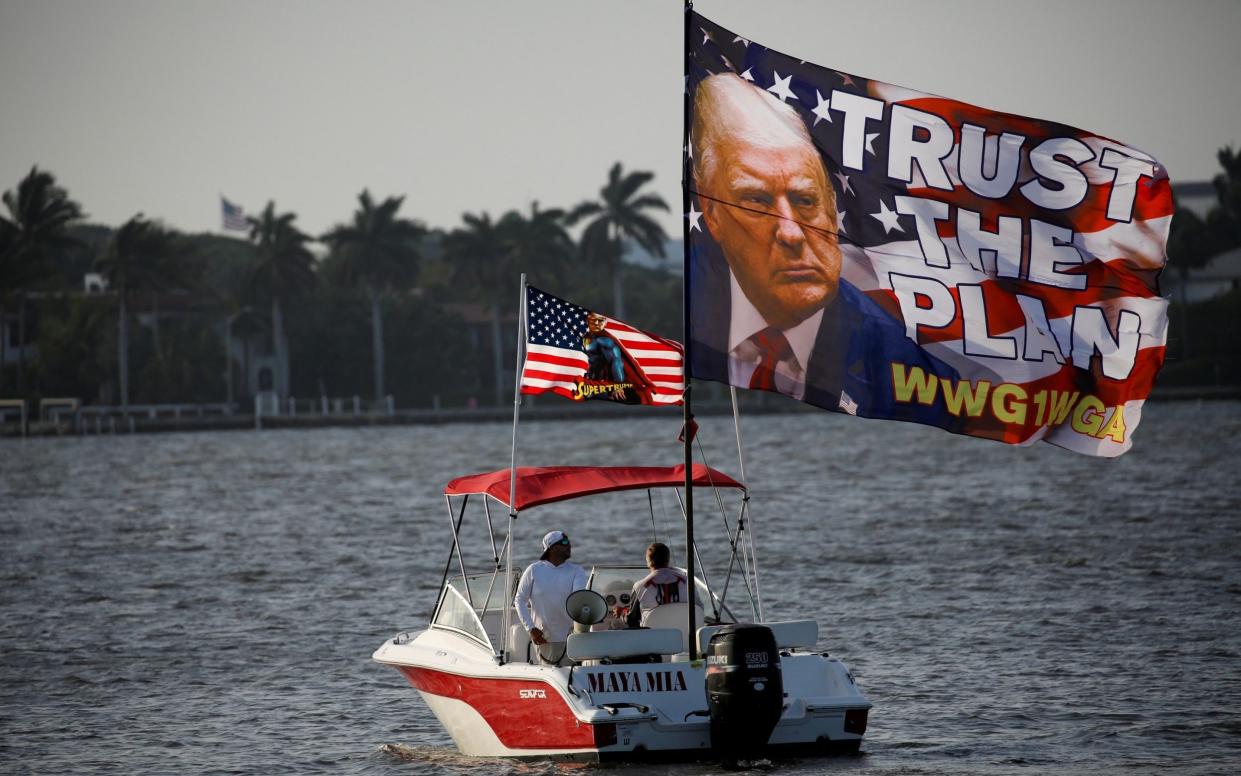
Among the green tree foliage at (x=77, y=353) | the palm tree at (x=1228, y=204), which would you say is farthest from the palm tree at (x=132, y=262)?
the palm tree at (x=1228, y=204)

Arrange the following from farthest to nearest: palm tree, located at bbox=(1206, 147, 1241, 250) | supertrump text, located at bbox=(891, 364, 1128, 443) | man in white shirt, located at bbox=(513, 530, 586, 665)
Answer: palm tree, located at bbox=(1206, 147, 1241, 250)
man in white shirt, located at bbox=(513, 530, 586, 665)
supertrump text, located at bbox=(891, 364, 1128, 443)

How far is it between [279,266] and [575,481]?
146 m

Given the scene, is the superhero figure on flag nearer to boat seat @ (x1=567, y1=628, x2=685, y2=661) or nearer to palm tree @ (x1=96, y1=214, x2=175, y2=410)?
boat seat @ (x1=567, y1=628, x2=685, y2=661)

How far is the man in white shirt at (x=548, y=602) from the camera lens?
16984 millimetres

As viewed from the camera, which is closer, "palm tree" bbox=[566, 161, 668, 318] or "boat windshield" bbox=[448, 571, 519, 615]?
"boat windshield" bbox=[448, 571, 519, 615]

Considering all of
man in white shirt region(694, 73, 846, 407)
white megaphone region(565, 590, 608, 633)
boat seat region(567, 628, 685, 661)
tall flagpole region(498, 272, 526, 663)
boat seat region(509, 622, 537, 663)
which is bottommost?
boat seat region(509, 622, 537, 663)

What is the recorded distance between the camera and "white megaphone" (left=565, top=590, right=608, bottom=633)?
54.1 feet

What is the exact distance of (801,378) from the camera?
1524 centimetres

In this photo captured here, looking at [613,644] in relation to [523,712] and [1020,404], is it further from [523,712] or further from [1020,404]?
[1020,404]

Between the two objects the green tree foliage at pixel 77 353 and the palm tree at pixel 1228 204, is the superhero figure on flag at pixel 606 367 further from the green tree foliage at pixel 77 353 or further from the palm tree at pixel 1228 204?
the palm tree at pixel 1228 204

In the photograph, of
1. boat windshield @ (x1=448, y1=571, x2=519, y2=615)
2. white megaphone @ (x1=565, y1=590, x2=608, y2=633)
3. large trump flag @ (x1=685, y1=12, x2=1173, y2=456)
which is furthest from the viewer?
boat windshield @ (x1=448, y1=571, x2=519, y2=615)

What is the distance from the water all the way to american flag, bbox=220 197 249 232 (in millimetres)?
78757

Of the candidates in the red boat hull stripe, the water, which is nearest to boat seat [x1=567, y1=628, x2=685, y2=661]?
the red boat hull stripe

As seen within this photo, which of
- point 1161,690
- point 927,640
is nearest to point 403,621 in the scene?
point 927,640
